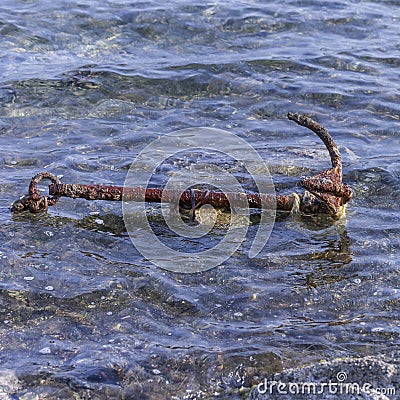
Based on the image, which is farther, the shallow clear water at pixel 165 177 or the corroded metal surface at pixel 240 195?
the corroded metal surface at pixel 240 195

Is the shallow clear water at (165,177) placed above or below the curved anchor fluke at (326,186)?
below

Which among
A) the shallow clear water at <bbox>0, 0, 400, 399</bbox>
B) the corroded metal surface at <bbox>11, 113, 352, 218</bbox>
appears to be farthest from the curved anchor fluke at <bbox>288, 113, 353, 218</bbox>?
the shallow clear water at <bbox>0, 0, 400, 399</bbox>

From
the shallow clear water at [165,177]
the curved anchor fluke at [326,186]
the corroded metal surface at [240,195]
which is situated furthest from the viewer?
the corroded metal surface at [240,195]

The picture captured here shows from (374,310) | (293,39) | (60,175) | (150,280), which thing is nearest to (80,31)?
(293,39)

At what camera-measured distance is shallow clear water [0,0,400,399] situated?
402cm

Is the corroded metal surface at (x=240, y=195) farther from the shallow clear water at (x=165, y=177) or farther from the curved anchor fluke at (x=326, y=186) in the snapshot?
the shallow clear water at (x=165, y=177)

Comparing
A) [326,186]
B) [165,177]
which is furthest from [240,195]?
[165,177]

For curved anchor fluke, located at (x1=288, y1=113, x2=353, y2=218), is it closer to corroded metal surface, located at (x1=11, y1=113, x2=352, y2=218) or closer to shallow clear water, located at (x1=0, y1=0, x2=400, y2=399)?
corroded metal surface, located at (x1=11, y1=113, x2=352, y2=218)

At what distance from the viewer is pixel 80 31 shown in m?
9.72

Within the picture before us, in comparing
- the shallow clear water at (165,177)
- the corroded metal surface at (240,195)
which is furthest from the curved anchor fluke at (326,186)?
the shallow clear water at (165,177)

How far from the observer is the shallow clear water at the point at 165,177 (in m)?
4.02

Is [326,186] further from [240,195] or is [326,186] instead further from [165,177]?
[165,177]

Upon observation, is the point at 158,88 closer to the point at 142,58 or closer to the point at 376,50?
the point at 142,58

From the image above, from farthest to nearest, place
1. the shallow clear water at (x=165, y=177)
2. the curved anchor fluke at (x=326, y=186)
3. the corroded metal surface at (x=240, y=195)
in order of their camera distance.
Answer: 1. the corroded metal surface at (x=240, y=195)
2. the curved anchor fluke at (x=326, y=186)
3. the shallow clear water at (x=165, y=177)
